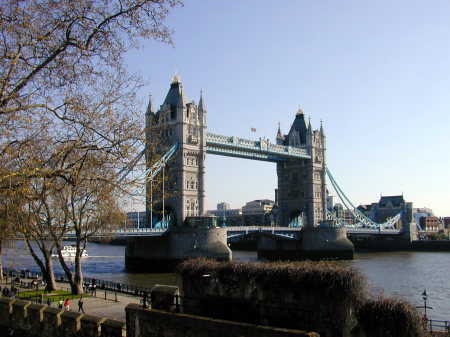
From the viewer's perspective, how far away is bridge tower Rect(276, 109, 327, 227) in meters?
96.5

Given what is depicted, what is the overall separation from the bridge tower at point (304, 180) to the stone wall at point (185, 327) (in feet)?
264

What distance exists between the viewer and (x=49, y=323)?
19.2 metres

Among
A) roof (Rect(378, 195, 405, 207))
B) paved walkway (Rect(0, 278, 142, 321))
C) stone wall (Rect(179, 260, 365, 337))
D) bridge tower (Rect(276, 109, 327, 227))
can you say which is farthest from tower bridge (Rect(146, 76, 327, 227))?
roof (Rect(378, 195, 405, 207))

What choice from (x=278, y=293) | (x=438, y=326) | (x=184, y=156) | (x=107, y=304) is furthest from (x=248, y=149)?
(x=278, y=293)

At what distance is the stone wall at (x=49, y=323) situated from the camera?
16969 millimetres

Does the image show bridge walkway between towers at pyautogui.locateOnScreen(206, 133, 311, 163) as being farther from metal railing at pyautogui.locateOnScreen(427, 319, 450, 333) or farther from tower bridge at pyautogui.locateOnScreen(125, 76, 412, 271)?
metal railing at pyautogui.locateOnScreen(427, 319, 450, 333)

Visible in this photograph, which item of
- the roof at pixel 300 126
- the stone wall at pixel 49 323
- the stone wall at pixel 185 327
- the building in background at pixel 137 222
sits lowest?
the stone wall at pixel 49 323

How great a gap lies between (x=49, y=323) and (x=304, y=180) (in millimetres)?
80983

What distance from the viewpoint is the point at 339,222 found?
10756 centimetres

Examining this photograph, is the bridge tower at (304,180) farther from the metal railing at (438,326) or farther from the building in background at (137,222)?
the metal railing at (438,326)

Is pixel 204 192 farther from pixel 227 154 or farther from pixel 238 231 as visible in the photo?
pixel 227 154

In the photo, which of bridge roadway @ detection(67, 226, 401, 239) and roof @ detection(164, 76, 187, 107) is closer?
bridge roadway @ detection(67, 226, 401, 239)

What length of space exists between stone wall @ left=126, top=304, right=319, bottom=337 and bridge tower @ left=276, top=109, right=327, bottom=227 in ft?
264

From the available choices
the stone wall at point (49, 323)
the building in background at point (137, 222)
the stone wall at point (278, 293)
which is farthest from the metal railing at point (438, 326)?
the building in background at point (137, 222)
